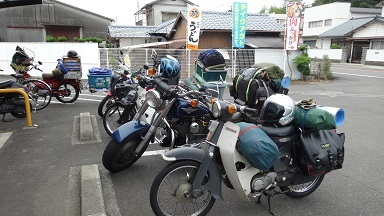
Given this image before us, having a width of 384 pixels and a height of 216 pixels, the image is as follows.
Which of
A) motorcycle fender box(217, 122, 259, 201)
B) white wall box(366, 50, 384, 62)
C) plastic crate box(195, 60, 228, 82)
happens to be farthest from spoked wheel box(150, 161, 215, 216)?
white wall box(366, 50, 384, 62)

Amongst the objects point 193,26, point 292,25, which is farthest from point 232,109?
point 292,25

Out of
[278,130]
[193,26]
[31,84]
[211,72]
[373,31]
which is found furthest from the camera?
[373,31]

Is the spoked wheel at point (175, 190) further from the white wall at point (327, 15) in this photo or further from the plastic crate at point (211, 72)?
the white wall at point (327, 15)

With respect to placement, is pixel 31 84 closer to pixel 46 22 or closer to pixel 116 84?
pixel 116 84

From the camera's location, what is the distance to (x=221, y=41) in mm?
16719

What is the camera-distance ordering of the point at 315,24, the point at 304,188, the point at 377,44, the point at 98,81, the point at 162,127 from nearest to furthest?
the point at 304,188, the point at 162,127, the point at 98,81, the point at 377,44, the point at 315,24

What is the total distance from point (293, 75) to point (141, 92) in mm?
11819

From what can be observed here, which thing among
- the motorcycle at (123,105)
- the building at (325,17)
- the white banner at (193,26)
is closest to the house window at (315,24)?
the building at (325,17)

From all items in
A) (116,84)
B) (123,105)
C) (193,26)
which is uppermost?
(193,26)

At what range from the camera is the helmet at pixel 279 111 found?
279 centimetres

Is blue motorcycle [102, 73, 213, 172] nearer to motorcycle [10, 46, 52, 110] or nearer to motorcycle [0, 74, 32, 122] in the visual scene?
motorcycle [0, 74, 32, 122]

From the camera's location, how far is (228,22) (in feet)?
55.3

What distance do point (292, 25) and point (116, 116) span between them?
1028cm

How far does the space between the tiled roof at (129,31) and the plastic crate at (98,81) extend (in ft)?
54.9
